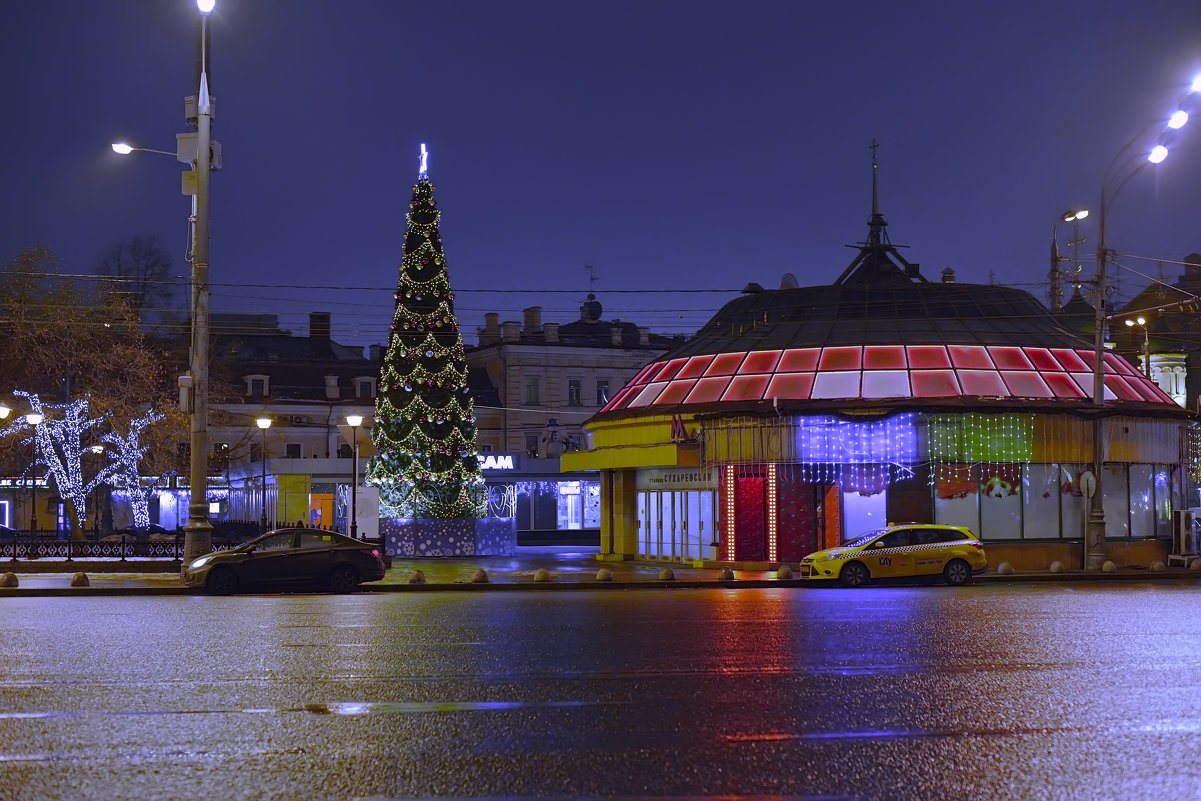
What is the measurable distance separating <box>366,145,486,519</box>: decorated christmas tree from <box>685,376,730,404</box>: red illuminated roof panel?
8.44 meters

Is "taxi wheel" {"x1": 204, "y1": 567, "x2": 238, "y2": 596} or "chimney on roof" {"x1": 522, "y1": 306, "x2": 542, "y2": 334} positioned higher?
"chimney on roof" {"x1": 522, "y1": 306, "x2": 542, "y2": 334}

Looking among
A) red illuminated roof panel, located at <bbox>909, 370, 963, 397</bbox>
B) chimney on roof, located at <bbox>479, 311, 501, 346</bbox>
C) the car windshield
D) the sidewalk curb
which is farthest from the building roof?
chimney on roof, located at <bbox>479, 311, 501, 346</bbox>

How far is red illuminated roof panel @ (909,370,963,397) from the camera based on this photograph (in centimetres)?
3794

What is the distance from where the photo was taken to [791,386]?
39.3 meters

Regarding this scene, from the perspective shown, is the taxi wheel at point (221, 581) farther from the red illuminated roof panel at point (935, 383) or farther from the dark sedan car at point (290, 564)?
the red illuminated roof panel at point (935, 383)

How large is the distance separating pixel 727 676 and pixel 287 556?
57.1 feet

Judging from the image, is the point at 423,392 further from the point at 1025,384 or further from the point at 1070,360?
the point at 1070,360

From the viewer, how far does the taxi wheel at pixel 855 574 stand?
3109cm

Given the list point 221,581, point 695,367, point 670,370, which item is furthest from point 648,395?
point 221,581

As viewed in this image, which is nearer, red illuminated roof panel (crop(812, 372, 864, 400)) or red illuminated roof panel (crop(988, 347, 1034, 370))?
red illuminated roof panel (crop(812, 372, 864, 400))

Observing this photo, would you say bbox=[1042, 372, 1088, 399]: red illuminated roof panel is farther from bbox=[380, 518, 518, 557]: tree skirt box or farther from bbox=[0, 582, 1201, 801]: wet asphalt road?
bbox=[0, 582, 1201, 801]: wet asphalt road

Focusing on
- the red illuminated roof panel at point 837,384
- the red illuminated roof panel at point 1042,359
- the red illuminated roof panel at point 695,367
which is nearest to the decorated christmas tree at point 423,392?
the red illuminated roof panel at point 695,367

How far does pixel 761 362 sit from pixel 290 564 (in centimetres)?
1745

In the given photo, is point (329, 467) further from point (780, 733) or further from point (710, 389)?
point (780, 733)
